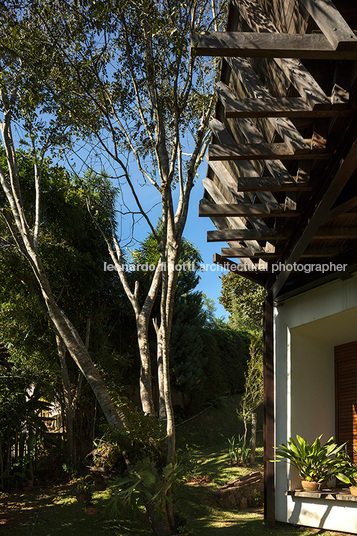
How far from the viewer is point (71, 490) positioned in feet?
25.3

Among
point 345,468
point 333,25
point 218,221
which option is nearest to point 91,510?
point 345,468

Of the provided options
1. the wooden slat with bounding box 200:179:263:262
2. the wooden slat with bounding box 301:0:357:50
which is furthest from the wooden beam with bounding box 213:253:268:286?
the wooden slat with bounding box 301:0:357:50

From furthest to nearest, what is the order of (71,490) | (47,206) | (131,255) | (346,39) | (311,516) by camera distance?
(131,255)
(47,206)
(71,490)
(311,516)
(346,39)

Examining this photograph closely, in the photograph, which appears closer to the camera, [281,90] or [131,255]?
[281,90]

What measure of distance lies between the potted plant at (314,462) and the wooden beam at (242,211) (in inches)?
109

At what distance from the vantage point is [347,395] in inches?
252

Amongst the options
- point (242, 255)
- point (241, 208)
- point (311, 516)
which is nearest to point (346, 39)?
point (241, 208)

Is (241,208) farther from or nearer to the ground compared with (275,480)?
farther from the ground

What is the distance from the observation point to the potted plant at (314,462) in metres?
5.53

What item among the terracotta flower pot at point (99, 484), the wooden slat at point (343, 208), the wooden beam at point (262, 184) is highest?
the wooden beam at point (262, 184)

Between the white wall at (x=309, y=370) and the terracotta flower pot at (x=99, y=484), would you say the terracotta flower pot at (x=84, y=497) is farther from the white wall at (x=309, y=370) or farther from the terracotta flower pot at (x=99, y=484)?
the white wall at (x=309, y=370)

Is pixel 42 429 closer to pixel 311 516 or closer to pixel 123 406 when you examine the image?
pixel 123 406

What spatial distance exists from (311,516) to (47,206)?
6851mm

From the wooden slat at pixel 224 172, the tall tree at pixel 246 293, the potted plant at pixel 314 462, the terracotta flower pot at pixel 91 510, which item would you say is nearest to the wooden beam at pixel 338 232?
the wooden slat at pixel 224 172
